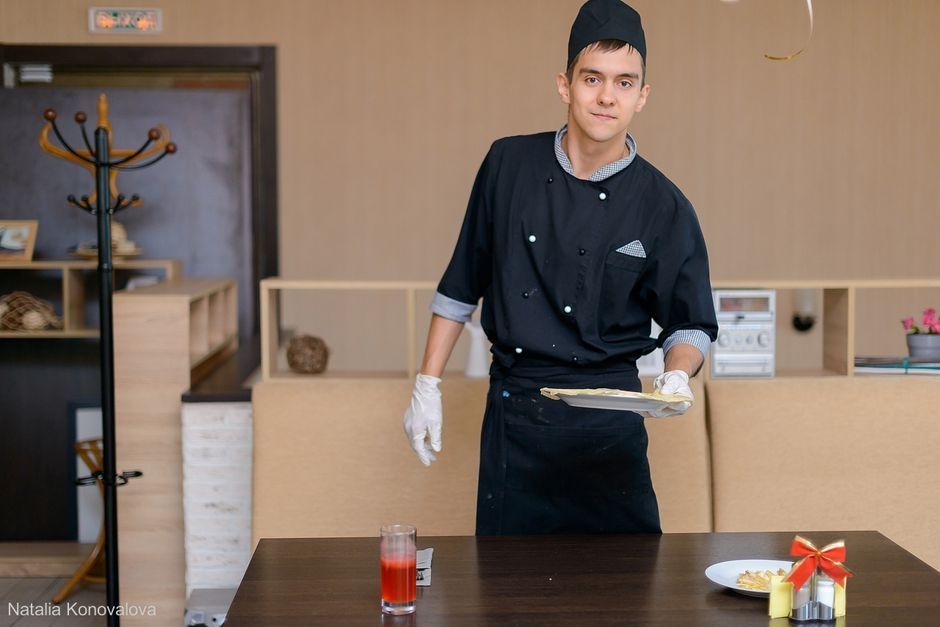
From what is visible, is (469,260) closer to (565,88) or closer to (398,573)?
(565,88)

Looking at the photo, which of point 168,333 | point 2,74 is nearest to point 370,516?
point 168,333

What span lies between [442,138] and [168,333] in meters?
2.28

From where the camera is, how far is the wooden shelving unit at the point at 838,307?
9.46 feet

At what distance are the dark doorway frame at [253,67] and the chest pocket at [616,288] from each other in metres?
3.02

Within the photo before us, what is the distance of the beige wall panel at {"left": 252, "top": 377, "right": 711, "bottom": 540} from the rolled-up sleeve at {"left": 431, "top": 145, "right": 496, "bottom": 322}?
0.68 meters

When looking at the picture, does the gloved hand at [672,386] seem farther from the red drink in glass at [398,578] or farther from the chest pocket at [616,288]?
the red drink in glass at [398,578]

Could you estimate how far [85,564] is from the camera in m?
3.86

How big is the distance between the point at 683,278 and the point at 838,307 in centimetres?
105

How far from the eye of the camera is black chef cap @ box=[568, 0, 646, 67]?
1.95 m

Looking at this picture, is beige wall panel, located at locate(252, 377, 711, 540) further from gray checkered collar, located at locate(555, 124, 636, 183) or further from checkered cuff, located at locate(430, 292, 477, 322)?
gray checkered collar, located at locate(555, 124, 636, 183)

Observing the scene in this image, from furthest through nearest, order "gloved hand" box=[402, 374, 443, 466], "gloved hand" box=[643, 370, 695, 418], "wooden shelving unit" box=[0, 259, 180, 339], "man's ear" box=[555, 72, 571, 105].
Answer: "wooden shelving unit" box=[0, 259, 180, 339], "gloved hand" box=[402, 374, 443, 466], "man's ear" box=[555, 72, 571, 105], "gloved hand" box=[643, 370, 695, 418]

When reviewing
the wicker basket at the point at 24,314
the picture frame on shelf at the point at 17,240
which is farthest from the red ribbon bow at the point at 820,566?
the picture frame on shelf at the point at 17,240

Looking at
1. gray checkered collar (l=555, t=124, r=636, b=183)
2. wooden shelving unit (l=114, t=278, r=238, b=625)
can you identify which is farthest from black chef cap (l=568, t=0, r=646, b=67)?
wooden shelving unit (l=114, t=278, r=238, b=625)

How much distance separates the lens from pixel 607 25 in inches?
A: 76.7
